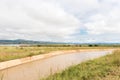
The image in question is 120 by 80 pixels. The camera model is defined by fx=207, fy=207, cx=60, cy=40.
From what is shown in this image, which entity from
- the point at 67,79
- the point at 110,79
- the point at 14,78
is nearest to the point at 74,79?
the point at 67,79

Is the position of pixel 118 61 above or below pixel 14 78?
above

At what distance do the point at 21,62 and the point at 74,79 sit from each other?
1513cm

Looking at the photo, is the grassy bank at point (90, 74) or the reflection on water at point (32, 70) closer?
the grassy bank at point (90, 74)

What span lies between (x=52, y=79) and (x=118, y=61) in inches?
299

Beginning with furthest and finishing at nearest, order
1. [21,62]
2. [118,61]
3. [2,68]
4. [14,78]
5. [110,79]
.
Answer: [21,62]
[2,68]
[118,61]
[14,78]
[110,79]

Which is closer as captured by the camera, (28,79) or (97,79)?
(97,79)

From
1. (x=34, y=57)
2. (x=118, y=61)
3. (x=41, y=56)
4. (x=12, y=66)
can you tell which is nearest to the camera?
(x=118, y=61)

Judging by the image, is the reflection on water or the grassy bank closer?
the grassy bank

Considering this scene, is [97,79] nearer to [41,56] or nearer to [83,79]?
[83,79]

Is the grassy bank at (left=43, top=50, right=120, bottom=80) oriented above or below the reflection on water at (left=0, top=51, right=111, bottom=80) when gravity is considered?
above

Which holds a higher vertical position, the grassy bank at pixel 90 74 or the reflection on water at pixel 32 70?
the grassy bank at pixel 90 74

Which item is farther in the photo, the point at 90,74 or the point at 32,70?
the point at 32,70

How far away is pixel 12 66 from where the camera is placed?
2053 centimetres

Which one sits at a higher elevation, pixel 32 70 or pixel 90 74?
pixel 90 74
